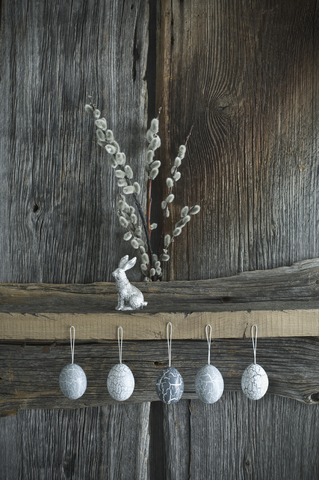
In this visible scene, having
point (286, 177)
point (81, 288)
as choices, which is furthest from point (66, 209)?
point (286, 177)

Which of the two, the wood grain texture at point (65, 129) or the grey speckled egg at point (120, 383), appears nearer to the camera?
the grey speckled egg at point (120, 383)

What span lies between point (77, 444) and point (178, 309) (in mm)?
460

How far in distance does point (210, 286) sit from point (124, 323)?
0.78 feet

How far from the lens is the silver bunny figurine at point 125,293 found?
2.51 ft

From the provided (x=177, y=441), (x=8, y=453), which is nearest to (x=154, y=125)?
Result: (x=177, y=441)

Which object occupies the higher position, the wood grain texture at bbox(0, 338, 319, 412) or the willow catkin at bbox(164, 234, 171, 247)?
the willow catkin at bbox(164, 234, 171, 247)

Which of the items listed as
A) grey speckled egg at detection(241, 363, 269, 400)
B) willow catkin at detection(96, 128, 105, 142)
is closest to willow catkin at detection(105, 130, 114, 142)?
willow catkin at detection(96, 128, 105, 142)

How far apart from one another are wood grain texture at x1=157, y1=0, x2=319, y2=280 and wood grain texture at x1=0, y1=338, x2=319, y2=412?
0.19 m

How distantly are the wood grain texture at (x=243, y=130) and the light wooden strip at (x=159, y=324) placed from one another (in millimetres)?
152

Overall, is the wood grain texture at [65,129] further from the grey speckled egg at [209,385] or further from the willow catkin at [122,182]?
the grey speckled egg at [209,385]

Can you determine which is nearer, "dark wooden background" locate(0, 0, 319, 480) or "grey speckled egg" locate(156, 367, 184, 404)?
"grey speckled egg" locate(156, 367, 184, 404)

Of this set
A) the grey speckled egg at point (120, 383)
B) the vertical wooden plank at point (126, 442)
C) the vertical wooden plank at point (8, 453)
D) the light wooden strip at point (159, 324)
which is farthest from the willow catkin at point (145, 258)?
the vertical wooden plank at point (8, 453)

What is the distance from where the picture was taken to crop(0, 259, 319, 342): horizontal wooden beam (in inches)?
31.0

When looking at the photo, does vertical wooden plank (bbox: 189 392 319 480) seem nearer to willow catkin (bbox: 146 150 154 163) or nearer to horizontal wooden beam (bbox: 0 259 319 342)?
horizontal wooden beam (bbox: 0 259 319 342)
